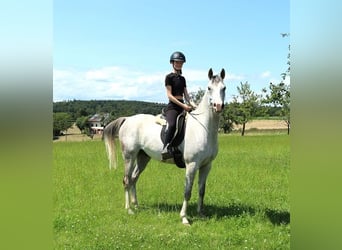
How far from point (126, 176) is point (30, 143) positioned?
208 inches

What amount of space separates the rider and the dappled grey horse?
8.8 inches

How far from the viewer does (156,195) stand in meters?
7.88

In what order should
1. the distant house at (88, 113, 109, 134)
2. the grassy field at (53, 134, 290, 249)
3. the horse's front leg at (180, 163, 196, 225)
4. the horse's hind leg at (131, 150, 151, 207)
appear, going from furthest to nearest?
1. the distant house at (88, 113, 109, 134)
2. the horse's hind leg at (131, 150, 151, 207)
3. the horse's front leg at (180, 163, 196, 225)
4. the grassy field at (53, 134, 290, 249)

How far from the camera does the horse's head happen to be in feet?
17.6

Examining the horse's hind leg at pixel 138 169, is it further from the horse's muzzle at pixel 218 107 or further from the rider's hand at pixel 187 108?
the horse's muzzle at pixel 218 107

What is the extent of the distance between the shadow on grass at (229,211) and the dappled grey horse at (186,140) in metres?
0.33

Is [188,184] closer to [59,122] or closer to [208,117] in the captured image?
[208,117]

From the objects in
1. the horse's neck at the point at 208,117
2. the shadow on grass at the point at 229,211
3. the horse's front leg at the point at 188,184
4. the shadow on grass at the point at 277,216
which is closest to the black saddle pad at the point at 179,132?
the horse's neck at the point at 208,117

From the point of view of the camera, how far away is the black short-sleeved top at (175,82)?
19.7 ft

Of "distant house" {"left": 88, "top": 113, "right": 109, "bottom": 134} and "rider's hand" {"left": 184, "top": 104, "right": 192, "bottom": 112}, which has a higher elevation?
"rider's hand" {"left": 184, "top": 104, "right": 192, "bottom": 112}

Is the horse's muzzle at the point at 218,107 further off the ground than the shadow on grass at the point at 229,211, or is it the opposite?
the horse's muzzle at the point at 218,107

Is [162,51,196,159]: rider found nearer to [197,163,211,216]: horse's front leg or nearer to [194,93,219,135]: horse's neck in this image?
[194,93,219,135]: horse's neck

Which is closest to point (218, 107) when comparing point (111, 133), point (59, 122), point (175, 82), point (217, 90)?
point (217, 90)

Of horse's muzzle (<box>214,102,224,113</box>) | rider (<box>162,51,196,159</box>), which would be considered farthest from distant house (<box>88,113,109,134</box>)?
horse's muzzle (<box>214,102,224,113</box>)
